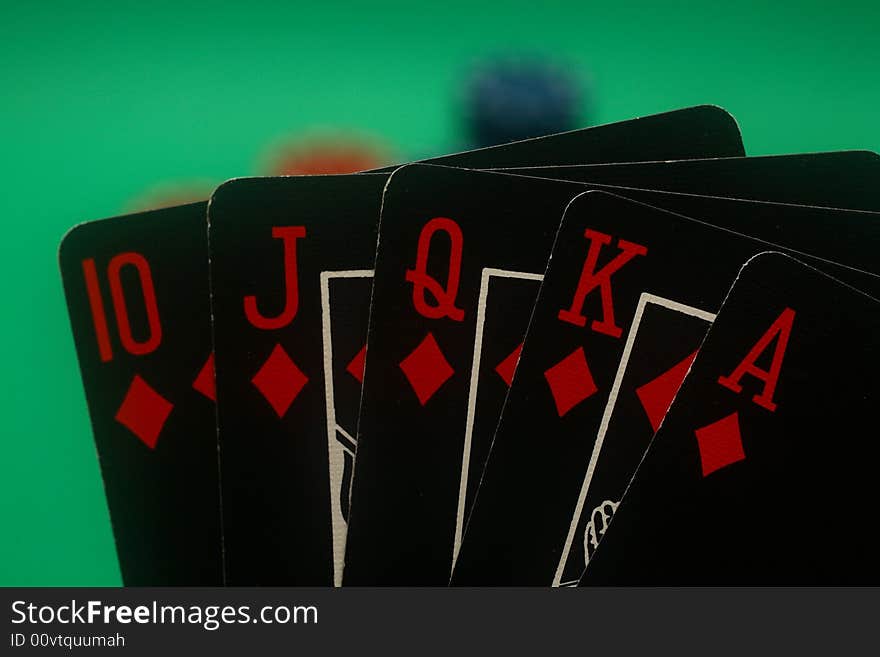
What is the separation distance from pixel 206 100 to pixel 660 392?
0.74m

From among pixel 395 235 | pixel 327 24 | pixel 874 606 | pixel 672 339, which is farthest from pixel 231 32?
pixel 874 606

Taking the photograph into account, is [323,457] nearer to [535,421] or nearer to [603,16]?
[535,421]

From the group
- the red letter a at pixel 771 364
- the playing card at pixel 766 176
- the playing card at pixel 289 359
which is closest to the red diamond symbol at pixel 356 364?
the playing card at pixel 289 359

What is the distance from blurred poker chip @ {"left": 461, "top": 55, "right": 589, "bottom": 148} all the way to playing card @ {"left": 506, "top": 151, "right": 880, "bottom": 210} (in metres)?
0.28

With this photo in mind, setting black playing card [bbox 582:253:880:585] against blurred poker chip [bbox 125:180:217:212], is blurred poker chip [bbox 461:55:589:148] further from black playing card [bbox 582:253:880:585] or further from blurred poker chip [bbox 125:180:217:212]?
black playing card [bbox 582:253:880:585]

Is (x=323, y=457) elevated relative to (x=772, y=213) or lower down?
lower down

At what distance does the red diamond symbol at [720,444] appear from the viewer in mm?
803

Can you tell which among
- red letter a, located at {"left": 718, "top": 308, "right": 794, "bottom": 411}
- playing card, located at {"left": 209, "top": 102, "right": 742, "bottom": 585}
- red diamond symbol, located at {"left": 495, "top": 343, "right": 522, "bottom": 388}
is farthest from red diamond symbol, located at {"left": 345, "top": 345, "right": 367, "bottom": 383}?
red letter a, located at {"left": 718, "top": 308, "right": 794, "bottom": 411}

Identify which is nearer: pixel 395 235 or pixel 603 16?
pixel 395 235

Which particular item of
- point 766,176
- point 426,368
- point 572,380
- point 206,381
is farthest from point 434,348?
point 766,176

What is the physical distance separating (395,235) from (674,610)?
1.46 feet

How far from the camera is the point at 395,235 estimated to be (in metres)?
0.87

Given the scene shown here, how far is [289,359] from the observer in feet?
2.93

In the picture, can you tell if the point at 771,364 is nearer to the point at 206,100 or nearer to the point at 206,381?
the point at 206,381
